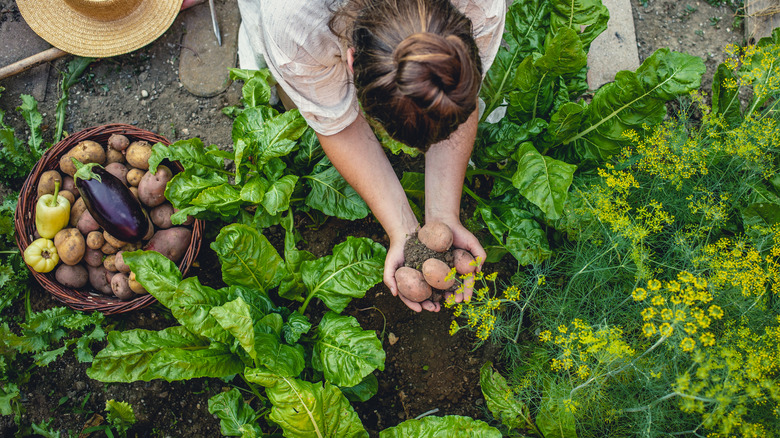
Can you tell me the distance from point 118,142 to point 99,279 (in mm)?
753

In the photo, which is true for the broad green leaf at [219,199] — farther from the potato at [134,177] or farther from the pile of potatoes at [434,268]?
the pile of potatoes at [434,268]

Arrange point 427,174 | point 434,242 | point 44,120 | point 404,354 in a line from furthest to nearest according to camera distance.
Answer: point 44,120
point 404,354
point 427,174
point 434,242

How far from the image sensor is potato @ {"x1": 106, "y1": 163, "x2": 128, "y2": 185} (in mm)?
2588

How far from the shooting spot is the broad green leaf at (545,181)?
218 cm

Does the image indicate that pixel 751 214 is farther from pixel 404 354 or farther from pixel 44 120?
pixel 44 120

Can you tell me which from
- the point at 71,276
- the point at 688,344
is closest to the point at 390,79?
the point at 688,344

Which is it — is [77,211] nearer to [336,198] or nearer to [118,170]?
[118,170]

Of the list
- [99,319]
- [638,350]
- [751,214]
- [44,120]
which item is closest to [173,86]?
[44,120]

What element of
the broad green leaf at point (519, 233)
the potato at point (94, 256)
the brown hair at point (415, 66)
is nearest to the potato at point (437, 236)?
the broad green leaf at point (519, 233)

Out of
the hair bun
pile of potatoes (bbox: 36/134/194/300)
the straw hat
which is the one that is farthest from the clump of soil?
the straw hat

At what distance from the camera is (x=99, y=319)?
8.03 feet

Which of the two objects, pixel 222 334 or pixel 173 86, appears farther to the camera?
pixel 173 86

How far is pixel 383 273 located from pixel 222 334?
82 centimetres

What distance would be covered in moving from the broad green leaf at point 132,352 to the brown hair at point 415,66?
60.5 inches
